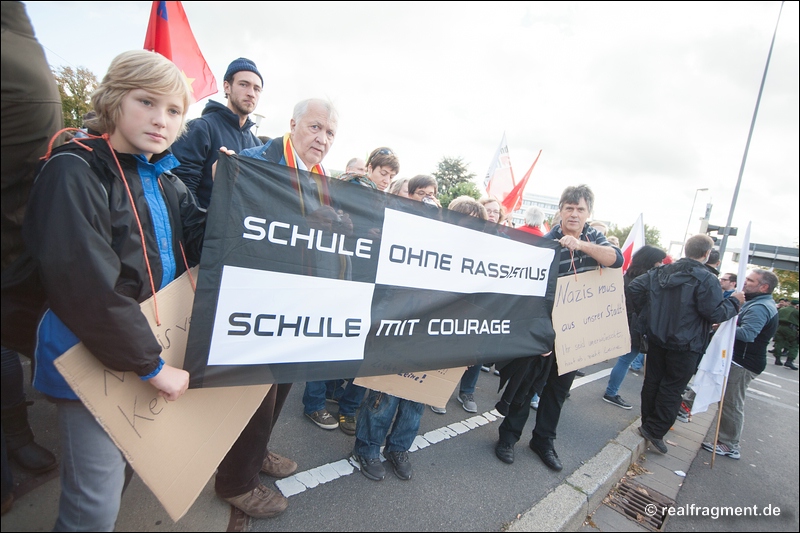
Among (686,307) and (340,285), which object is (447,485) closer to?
(340,285)

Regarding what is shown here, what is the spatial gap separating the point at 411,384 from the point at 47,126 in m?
2.08

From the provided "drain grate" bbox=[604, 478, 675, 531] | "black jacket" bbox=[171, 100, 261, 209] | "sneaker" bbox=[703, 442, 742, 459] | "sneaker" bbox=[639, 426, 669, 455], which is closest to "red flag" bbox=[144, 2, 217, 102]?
"black jacket" bbox=[171, 100, 261, 209]

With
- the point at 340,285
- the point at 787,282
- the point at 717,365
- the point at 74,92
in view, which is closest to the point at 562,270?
the point at 340,285

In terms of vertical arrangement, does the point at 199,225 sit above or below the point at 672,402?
above

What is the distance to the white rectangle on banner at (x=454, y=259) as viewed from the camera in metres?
2.17

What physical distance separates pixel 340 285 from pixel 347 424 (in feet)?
5.20

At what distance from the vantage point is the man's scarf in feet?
6.05

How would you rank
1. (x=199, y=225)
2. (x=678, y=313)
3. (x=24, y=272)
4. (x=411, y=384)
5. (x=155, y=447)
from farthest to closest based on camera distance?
(x=678, y=313) → (x=411, y=384) → (x=199, y=225) → (x=155, y=447) → (x=24, y=272)

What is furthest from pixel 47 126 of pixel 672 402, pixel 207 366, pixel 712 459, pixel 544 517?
pixel 712 459

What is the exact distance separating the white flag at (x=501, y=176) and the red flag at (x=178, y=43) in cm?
482

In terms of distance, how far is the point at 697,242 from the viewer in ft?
12.6

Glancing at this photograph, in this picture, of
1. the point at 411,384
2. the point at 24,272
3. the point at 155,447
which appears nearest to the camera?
the point at 24,272

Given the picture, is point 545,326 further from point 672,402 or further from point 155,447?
point 155,447

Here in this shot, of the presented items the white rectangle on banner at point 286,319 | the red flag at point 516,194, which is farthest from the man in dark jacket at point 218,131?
the red flag at point 516,194
